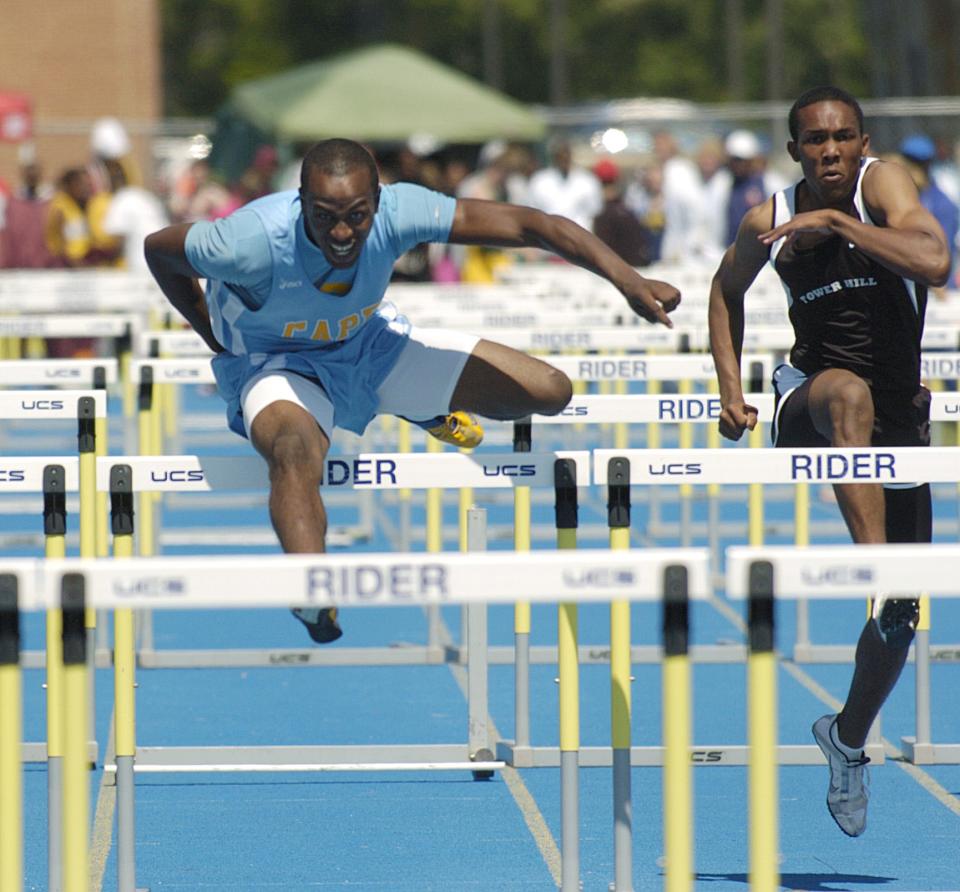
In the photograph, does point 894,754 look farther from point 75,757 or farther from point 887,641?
point 75,757

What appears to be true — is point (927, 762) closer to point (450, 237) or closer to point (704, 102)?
point (450, 237)

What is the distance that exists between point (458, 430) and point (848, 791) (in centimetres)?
174

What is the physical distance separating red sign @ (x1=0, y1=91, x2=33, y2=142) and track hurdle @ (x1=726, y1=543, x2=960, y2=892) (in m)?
23.6

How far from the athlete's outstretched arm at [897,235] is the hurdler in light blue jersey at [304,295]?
107 centimetres

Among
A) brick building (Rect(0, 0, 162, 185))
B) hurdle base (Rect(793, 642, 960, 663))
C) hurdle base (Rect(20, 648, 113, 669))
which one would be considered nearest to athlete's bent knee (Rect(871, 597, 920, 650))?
hurdle base (Rect(793, 642, 960, 663))

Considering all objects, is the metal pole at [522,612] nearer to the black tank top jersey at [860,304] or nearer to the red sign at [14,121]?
the black tank top jersey at [860,304]

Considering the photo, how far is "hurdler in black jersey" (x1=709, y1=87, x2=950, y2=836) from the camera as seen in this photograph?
5797 millimetres

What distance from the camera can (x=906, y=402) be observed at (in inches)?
237

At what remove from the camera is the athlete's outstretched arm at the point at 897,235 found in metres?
5.57

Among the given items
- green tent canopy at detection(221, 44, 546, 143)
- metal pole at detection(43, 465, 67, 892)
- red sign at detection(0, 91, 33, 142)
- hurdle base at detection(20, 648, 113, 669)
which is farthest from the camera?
green tent canopy at detection(221, 44, 546, 143)

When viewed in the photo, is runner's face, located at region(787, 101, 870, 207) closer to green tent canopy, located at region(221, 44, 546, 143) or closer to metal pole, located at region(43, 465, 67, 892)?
metal pole, located at region(43, 465, 67, 892)

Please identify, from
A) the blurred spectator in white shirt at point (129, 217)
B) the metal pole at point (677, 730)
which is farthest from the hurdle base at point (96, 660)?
the blurred spectator in white shirt at point (129, 217)

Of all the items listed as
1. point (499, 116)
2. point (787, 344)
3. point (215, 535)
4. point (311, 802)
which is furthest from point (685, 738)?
point (499, 116)

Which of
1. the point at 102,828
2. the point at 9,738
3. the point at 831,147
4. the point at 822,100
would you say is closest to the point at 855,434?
the point at 831,147
